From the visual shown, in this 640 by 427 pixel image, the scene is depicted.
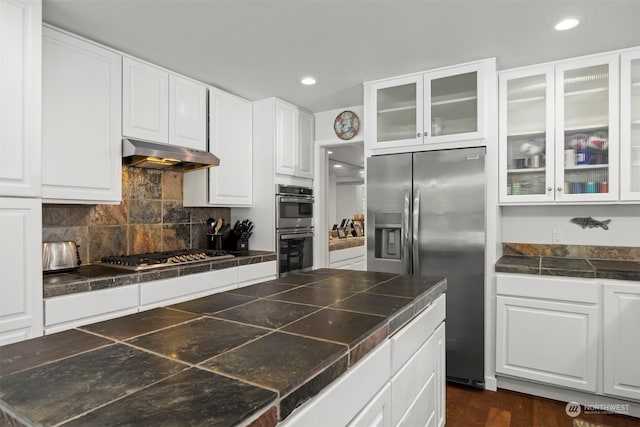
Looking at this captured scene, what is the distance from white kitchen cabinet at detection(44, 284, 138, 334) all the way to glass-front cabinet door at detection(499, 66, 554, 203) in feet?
9.00

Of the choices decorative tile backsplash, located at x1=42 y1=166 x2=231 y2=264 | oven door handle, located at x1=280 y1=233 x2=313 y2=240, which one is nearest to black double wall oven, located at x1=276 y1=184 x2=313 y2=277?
oven door handle, located at x1=280 y1=233 x2=313 y2=240

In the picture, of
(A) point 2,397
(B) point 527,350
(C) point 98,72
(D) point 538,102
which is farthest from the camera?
(D) point 538,102

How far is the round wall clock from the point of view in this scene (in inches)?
153

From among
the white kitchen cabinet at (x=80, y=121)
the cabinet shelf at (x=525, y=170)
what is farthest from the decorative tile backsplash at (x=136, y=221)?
the cabinet shelf at (x=525, y=170)

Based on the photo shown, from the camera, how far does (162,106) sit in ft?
9.43

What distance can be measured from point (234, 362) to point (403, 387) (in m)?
0.79

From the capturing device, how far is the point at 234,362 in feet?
2.68

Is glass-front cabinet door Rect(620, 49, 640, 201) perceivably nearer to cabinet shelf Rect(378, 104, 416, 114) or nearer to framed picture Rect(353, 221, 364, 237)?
cabinet shelf Rect(378, 104, 416, 114)

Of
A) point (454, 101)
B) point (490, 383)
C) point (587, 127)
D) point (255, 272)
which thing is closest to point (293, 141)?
point (255, 272)

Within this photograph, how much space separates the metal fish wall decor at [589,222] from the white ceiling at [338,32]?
124 centimetres

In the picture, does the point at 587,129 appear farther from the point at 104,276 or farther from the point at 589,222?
the point at 104,276

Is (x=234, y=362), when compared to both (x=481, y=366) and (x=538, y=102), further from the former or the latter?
(x=538, y=102)

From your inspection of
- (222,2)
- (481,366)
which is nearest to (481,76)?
(222,2)

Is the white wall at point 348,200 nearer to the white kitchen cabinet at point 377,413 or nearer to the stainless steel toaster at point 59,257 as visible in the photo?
the stainless steel toaster at point 59,257
